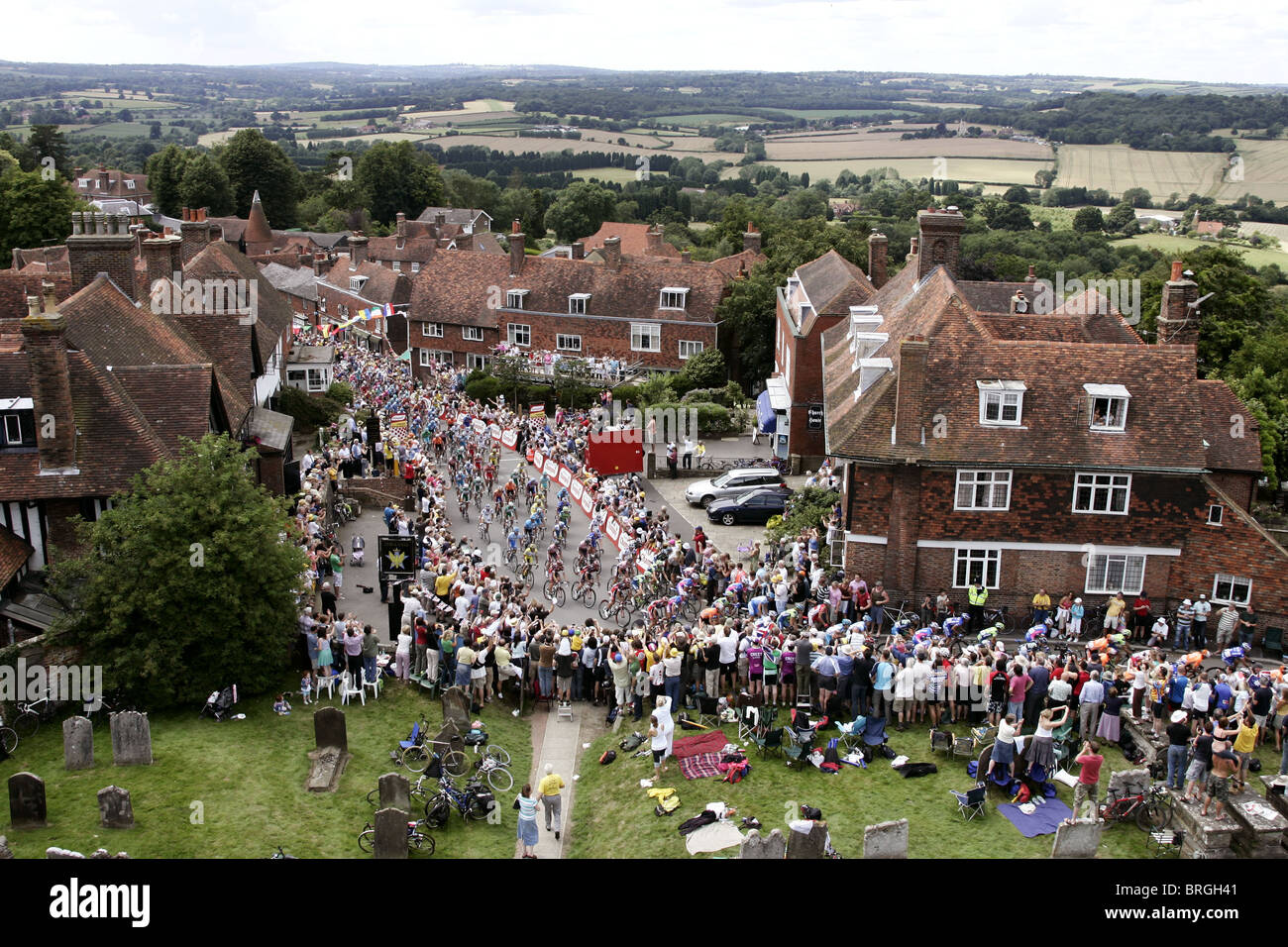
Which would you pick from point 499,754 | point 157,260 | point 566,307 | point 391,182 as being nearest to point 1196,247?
point 566,307

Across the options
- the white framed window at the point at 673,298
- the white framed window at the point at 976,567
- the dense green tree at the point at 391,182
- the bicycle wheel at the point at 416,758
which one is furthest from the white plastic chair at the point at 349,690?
the dense green tree at the point at 391,182

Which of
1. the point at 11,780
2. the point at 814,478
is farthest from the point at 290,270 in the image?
the point at 11,780

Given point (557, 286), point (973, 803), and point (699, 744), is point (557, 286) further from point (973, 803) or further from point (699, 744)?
point (973, 803)

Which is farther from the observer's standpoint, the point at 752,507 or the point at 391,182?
the point at 391,182

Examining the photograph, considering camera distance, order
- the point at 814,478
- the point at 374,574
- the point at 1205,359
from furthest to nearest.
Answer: the point at 1205,359 → the point at 814,478 → the point at 374,574

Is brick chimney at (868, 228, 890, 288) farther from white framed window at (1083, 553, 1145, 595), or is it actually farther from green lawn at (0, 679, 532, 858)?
green lawn at (0, 679, 532, 858)

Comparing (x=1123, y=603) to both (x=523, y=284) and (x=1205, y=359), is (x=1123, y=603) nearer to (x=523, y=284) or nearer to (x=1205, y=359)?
(x=1205, y=359)
